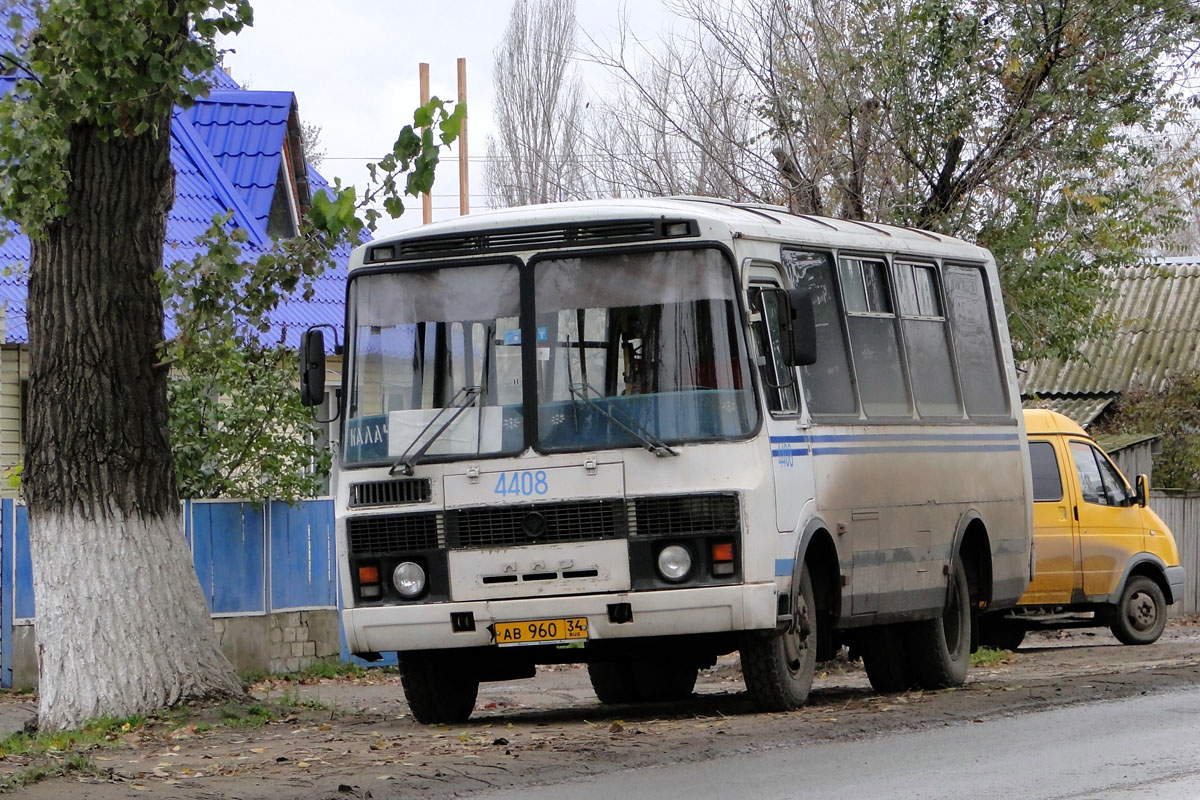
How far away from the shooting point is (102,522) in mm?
12328

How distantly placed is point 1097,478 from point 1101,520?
1.36 ft

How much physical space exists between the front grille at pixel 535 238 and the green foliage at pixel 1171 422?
20.2 m

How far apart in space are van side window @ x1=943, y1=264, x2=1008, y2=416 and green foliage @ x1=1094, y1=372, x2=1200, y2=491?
1567 cm

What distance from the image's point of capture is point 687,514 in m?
11.1

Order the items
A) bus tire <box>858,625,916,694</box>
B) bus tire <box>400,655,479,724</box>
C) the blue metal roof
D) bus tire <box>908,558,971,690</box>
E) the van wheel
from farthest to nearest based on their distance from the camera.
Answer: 1. the blue metal roof
2. the van wheel
3. bus tire <box>858,625,916,694</box>
4. bus tire <box>908,558,971,690</box>
5. bus tire <box>400,655,479,724</box>

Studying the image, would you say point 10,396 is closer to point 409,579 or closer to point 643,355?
point 409,579

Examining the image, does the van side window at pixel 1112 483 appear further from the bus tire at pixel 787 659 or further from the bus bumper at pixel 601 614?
the bus bumper at pixel 601 614

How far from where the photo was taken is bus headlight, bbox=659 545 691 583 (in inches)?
435

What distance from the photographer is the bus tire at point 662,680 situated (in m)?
14.3

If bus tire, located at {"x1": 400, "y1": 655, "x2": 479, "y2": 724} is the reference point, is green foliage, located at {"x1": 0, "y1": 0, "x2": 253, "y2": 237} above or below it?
above

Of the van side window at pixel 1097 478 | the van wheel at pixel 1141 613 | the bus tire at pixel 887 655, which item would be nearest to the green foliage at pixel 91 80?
the bus tire at pixel 887 655

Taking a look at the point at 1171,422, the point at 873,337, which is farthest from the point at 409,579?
the point at 1171,422

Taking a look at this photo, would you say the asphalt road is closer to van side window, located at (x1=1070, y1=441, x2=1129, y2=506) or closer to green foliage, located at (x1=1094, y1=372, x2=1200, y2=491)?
van side window, located at (x1=1070, y1=441, x2=1129, y2=506)

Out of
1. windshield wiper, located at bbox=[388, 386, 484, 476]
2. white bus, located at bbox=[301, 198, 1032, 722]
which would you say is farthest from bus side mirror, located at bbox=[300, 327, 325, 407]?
windshield wiper, located at bbox=[388, 386, 484, 476]
